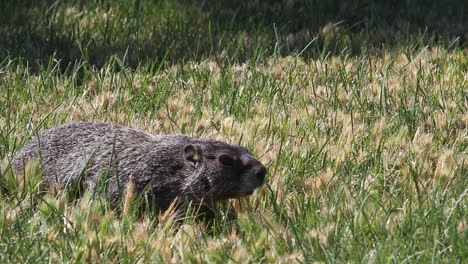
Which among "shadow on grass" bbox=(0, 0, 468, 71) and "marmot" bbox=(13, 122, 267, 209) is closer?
"marmot" bbox=(13, 122, 267, 209)

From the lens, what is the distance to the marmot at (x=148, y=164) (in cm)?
496

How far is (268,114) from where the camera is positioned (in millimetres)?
6598

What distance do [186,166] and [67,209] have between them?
29.7 inches

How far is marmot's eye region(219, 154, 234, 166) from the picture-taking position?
5.01 m

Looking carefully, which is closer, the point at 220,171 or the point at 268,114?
the point at 220,171

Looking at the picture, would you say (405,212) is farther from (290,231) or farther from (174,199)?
(174,199)

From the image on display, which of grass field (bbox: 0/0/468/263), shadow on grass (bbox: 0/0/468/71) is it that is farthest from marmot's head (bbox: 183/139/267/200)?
shadow on grass (bbox: 0/0/468/71)

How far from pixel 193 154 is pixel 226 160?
219 millimetres

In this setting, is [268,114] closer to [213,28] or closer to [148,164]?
[148,164]

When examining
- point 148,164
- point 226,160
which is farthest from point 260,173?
point 148,164

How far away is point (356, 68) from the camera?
7.60 meters

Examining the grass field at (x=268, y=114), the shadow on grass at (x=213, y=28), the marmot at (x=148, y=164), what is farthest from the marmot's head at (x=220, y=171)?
the shadow on grass at (x=213, y=28)

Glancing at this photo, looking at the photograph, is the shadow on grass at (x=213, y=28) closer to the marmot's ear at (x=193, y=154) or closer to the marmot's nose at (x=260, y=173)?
the marmot's ear at (x=193, y=154)

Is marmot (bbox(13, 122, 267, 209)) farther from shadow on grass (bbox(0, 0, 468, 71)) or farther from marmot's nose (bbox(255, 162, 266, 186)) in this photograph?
shadow on grass (bbox(0, 0, 468, 71))
